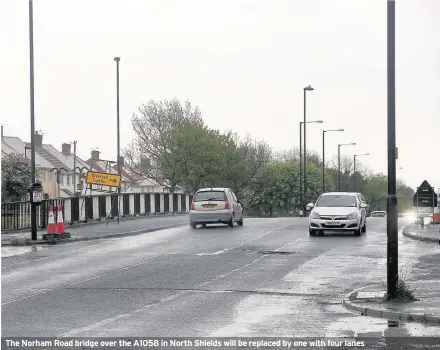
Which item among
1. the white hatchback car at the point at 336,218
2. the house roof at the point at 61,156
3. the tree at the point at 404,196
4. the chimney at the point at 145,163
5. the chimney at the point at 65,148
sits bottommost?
the tree at the point at 404,196

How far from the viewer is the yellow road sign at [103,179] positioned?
36625mm

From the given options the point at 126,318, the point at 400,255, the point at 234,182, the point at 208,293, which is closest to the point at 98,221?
the point at 400,255

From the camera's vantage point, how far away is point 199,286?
15844 millimetres

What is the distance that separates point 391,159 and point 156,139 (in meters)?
70.5

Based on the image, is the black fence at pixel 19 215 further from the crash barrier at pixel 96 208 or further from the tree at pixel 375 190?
the tree at pixel 375 190

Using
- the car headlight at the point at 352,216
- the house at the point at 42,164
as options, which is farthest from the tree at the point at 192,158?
the car headlight at the point at 352,216

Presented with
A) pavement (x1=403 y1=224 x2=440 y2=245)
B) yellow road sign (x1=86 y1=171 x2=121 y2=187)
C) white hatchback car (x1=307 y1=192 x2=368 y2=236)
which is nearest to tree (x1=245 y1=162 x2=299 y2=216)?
yellow road sign (x1=86 y1=171 x2=121 y2=187)

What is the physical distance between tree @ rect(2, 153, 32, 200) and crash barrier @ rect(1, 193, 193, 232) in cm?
1336

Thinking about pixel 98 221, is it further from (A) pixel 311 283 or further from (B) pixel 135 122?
(B) pixel 135 122

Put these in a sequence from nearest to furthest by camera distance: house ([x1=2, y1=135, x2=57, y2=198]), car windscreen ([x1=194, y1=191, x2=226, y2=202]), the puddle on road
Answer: the puddle on road < car windscreen ([x1=194, y1=191, x2=226, y2=202]) < house ([x1=2, y1=135, x2=57, y2=198])

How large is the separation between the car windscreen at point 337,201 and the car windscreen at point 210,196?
4426 millimetres

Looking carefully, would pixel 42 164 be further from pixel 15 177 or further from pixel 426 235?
pixel 426 235

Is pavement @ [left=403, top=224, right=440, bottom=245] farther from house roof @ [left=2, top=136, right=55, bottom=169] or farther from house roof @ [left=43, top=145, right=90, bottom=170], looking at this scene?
house roof @ [left=43, top=145, right=90, bottom=170]

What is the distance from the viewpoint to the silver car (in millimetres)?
33562
